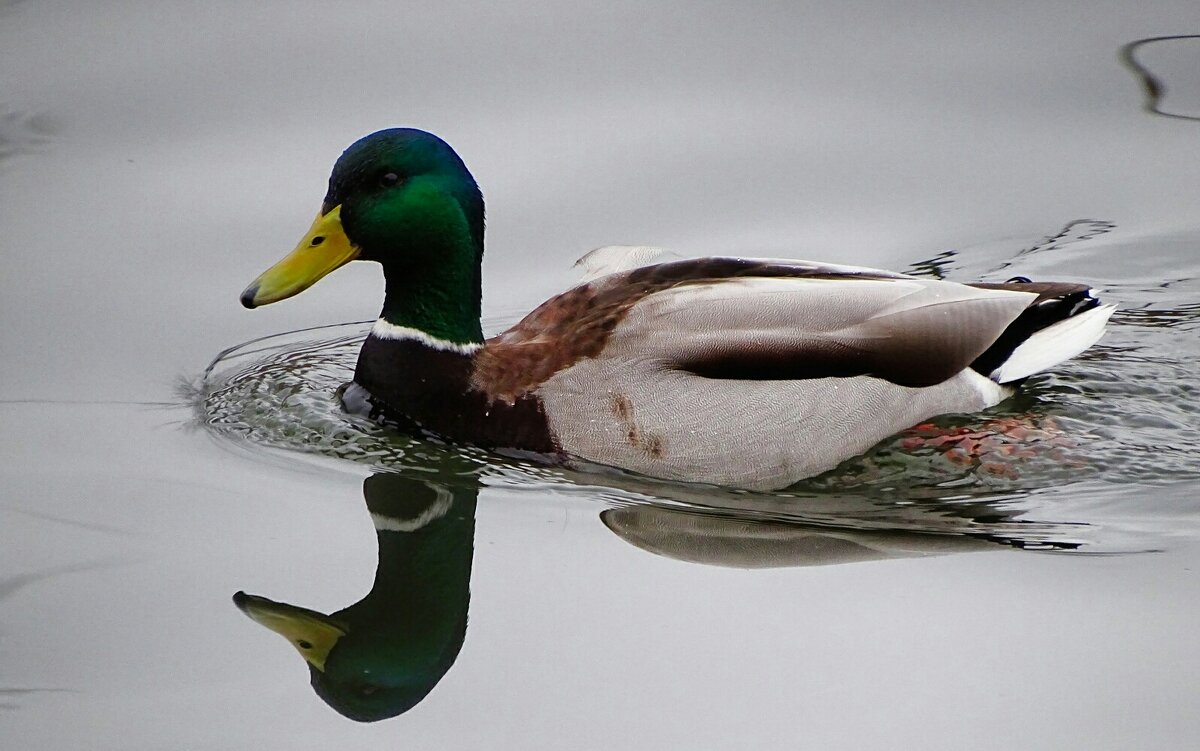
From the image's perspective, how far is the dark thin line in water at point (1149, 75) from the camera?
9930 millimetres

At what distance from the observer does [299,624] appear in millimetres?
5531

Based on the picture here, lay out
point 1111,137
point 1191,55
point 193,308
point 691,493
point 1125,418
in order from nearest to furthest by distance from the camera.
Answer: point 691,493
point 1125,418
point 193,308
point 1111,137
point 1191,55

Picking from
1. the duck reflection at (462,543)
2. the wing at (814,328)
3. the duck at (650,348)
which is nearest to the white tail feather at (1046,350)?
the duck at (650,348)

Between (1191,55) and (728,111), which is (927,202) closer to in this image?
(728,111)

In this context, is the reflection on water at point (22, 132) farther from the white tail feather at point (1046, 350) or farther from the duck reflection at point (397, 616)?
the white tail feather at point (1046, 350)

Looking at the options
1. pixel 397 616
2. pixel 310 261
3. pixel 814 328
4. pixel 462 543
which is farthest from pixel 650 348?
pixel 397 616

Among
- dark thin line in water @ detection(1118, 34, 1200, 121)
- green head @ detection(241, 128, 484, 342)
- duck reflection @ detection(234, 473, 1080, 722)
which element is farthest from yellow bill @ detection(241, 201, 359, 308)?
dark thin line in water @ detection(1118, 34, 1200, 121)

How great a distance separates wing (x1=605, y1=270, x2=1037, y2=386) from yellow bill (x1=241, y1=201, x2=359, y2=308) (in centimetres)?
112

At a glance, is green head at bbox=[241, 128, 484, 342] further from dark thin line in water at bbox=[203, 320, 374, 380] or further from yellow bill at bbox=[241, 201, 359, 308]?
dark thin line in water at bbox=[203, 320, 374, 380]

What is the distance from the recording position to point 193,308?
806 centimetres

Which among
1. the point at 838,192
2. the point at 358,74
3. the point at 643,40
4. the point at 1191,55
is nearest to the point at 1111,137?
the point at 1191,55

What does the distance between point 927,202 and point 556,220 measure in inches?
74.6

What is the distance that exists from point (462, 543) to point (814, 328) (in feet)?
5.16

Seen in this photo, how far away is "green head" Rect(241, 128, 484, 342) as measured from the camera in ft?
22.3
